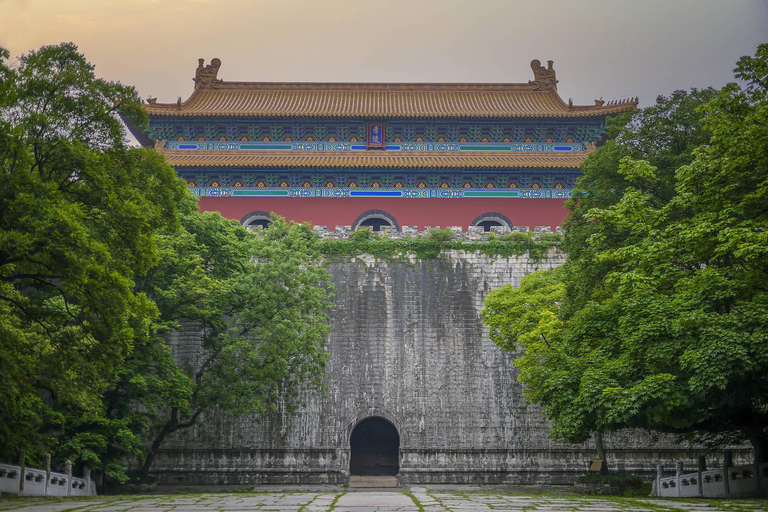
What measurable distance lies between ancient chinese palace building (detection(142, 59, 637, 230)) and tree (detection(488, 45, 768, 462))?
1153 cm

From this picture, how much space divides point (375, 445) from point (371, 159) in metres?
10.1

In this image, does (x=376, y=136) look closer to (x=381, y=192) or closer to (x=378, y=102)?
(x=378, y=102)

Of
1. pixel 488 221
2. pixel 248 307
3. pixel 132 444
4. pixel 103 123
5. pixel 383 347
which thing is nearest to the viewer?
pixel 103 123

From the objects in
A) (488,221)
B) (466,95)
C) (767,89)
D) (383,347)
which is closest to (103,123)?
(767,89)

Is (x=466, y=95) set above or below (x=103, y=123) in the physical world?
above

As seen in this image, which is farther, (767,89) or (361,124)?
(361,124)

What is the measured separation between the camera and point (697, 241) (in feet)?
38.2

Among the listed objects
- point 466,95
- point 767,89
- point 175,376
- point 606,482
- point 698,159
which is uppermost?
point 466,95

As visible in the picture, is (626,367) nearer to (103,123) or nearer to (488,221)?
(103,123)

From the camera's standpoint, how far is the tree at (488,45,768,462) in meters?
10.9

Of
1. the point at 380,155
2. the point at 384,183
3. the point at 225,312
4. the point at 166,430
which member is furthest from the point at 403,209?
the point at 166,430

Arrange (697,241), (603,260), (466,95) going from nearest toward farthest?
(697,241) → (603,260) → (466,95)

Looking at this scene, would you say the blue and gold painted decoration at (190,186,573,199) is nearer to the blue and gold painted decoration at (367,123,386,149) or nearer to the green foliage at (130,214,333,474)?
the blue and gold painted decoration at (367,123,386,149)

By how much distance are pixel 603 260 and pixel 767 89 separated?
4.16 metres
